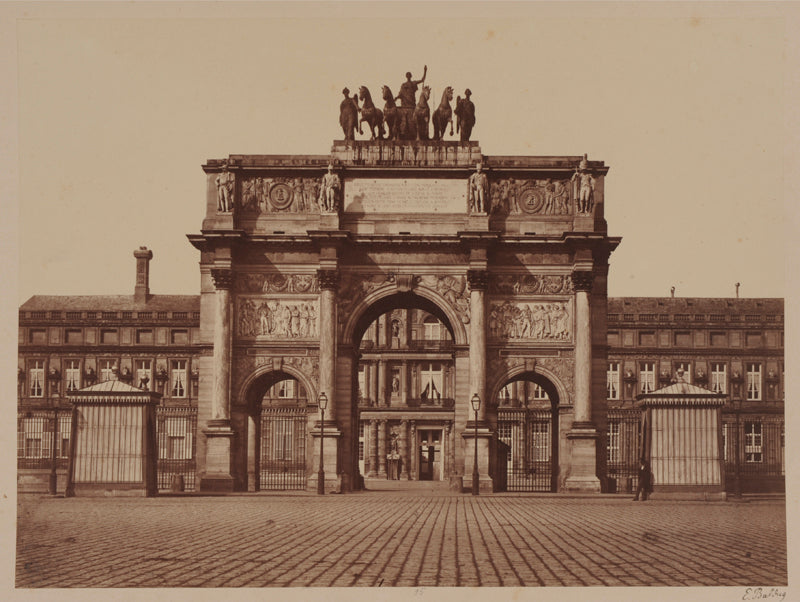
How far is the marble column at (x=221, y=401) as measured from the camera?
3881 centimetres

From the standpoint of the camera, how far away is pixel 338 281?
39.6 meters

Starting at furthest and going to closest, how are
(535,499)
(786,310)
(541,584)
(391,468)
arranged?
(391,468)
(535,499)
(786,310)
(541,584)

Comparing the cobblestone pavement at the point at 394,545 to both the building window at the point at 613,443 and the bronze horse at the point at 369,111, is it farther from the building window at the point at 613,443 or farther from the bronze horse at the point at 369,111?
the building window at the point at 613,443

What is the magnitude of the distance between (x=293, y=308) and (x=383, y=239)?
351 centimetres

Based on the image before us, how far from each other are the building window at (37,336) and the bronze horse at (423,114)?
35.5m

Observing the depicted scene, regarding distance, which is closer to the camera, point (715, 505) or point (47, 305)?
point (715, 505)

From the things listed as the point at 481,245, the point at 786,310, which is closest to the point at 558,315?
the point at 481,245

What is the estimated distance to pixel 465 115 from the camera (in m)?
40.1

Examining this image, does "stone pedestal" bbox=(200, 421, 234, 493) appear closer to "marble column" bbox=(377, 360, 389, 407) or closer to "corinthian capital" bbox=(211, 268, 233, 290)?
"corinthian capital" bbox=(211, 268, 233, 290)

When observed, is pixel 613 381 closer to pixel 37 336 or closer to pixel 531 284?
pixel 37 336

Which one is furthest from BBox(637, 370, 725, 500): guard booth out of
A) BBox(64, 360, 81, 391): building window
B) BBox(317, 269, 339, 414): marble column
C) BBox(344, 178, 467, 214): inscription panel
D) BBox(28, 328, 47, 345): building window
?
BBox(28, 328, 47, 345): building window

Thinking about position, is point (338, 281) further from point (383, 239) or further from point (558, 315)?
point (558, 315)

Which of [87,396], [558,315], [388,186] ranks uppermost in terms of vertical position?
[388,186]
